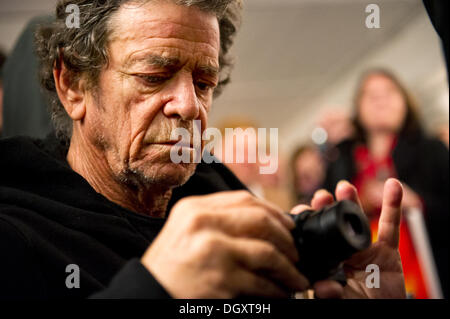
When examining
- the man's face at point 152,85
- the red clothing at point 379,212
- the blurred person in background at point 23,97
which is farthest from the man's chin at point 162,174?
the red clothing at point 379,212

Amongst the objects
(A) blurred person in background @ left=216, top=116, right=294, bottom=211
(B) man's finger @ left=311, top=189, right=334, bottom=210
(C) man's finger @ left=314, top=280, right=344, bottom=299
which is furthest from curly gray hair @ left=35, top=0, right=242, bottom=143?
(A) blurred person in background @ left=216, top=116, right=294, bottom=211

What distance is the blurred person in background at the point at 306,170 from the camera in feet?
8.23

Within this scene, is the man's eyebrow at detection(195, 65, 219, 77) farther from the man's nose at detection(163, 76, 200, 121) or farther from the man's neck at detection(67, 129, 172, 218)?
the man's neck at detection(67, 129, 172, 218)

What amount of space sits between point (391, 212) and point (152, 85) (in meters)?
0.43

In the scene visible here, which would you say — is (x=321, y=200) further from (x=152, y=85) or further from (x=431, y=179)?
(x=431, y=179)

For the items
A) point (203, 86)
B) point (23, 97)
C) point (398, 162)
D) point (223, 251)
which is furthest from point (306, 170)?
point (223, 251)

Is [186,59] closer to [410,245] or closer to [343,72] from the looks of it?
[410,245]

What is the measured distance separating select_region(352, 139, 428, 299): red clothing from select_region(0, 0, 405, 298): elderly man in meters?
0.80

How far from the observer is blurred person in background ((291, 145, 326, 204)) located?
2.51 m

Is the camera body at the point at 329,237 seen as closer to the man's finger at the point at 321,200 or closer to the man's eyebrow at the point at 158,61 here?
the man's finger at the point at 321,200

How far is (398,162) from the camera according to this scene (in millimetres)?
1714

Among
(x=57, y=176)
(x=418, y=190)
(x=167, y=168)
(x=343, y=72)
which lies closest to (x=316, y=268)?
(x=167, y=168)

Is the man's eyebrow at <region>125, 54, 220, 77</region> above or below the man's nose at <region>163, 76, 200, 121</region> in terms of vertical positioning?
above

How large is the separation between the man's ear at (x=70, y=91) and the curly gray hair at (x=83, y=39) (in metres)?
0.01
